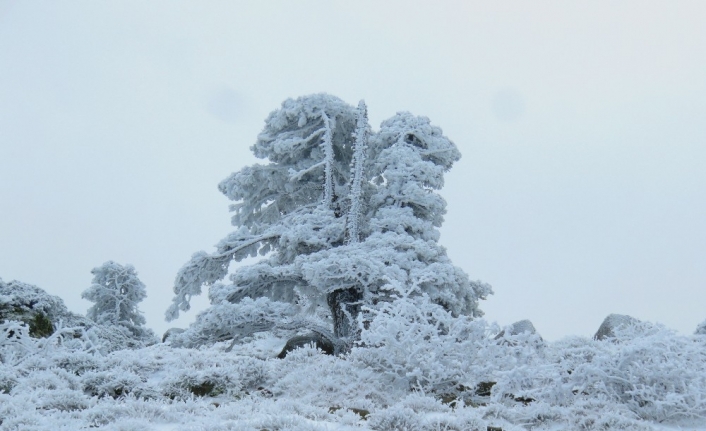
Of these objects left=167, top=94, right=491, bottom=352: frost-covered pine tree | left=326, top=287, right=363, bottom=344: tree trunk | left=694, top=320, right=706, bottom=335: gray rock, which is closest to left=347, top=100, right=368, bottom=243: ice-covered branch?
left=167, top=94, right=491, bottom=352: frost-covered pine tree

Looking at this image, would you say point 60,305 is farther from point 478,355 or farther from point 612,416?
point 612,416

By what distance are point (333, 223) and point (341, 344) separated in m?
3.05

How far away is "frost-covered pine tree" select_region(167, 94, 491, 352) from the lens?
1223 cm

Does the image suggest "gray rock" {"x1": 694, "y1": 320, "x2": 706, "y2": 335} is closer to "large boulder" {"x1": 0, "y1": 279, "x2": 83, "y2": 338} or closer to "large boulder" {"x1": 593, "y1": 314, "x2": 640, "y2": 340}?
"large boulder" {"x1": 593, "y1": 314, "x2": 640, "y2": 340}

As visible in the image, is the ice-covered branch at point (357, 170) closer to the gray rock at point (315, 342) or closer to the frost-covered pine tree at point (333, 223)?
→ the frost-covered pine tree at point (333, 223)

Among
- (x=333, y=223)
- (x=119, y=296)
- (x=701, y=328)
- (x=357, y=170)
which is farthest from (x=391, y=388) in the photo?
(x=119, y=296)

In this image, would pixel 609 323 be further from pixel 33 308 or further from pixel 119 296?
pixel 119 296

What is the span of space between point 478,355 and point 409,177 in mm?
6958

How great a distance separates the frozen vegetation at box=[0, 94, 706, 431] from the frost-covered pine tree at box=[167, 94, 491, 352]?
0.05 meters

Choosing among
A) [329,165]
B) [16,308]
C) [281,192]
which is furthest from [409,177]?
[16,308]

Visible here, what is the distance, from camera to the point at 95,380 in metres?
8.14

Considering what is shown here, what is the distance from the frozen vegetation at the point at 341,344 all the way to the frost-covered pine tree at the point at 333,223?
0.17 ft

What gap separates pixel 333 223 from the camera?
553 inches

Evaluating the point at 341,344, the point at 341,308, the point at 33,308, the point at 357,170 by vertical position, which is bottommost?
the point at 341,344
